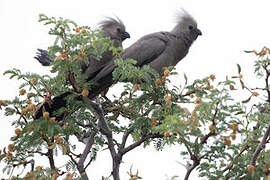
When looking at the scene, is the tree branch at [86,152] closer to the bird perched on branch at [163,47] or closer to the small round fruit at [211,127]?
the bird perched on branch at [163,47]

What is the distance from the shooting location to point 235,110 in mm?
2994

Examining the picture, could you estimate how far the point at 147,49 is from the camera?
6.27 meters

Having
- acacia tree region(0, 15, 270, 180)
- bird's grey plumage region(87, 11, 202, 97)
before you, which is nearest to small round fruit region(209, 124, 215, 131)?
acacia tree region(0, 15, 270, 180)

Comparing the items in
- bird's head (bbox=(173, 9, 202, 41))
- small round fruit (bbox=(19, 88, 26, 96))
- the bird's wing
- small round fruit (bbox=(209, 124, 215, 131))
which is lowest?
small round fruit (bbox=(209, 124, 215, 131))

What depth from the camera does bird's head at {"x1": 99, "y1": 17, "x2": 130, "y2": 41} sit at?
282 inches

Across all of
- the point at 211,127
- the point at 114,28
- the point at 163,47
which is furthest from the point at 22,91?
the point at 114,28

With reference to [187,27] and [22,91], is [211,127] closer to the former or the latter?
[22,91]

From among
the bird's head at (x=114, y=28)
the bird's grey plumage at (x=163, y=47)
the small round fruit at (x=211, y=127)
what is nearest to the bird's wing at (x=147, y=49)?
the bird's grey plumage at (x=163, y=47)

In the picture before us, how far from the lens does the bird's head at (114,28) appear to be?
7.16m

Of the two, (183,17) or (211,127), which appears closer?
(211,127)

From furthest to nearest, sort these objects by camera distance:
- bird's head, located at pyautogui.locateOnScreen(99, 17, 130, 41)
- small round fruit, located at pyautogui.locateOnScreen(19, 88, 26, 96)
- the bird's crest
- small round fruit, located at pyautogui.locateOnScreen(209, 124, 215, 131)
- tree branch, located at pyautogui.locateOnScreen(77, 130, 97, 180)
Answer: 1. the bird's crest
2. bird's head, located at pyautogui.locateOnScreen(99, 17, 130, 41)
3. tree branch, located at pyautogui.locateOnScreen(77, 130, 97, 180)
4. small round fruit, located at pyautogui.locateOnScreen(19, 88, 26, 96)
5. small round fruit, located at pyautogui.locateOnScreen(209, 124, 215, 131)

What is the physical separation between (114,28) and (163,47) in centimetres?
118

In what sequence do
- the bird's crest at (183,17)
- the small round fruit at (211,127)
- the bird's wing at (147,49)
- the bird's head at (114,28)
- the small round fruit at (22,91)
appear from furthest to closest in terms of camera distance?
the bird's crest at (183,17) < the bird's head at (114,28) < the bird's wing at (147,49) < the small round fruit at (22,91) < the small round fruit at (211,127)

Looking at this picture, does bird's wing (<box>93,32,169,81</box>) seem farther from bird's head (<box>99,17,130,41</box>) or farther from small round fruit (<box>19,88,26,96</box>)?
small round fruit (<box>19,88,26,96</box>)
